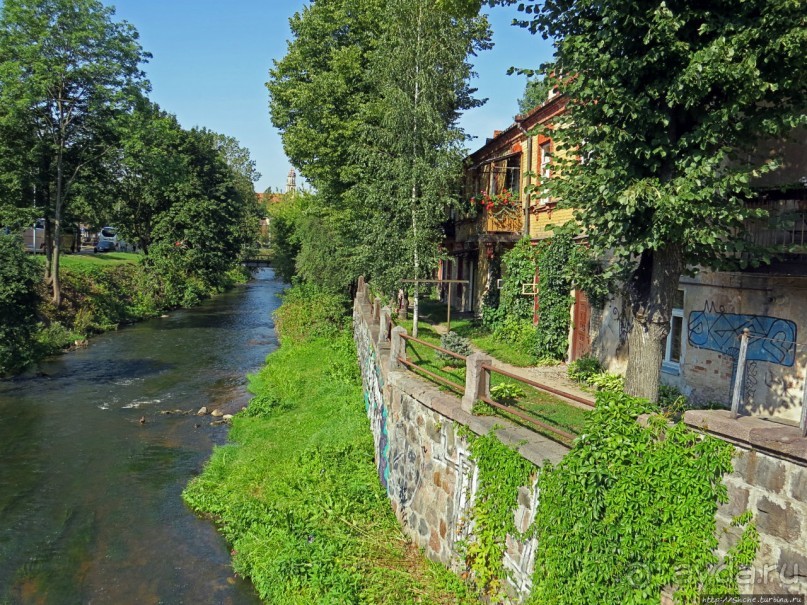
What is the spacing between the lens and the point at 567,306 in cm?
1622

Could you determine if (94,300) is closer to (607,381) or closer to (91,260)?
(91,260)

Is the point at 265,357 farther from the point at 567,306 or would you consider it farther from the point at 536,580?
the point at 536,580

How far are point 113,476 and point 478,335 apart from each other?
37.4 feet

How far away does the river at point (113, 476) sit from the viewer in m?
10.1

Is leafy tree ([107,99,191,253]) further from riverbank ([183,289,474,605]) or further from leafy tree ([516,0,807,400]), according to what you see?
leafy tree ([516,0,807,400])

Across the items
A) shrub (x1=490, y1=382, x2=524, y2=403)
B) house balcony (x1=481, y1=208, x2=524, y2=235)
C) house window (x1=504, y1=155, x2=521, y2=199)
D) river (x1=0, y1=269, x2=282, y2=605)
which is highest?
house window (x1=504, y1=155, x2=521, y2=199)

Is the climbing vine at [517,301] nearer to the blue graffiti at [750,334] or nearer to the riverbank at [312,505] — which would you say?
the riverbank at [312,505]

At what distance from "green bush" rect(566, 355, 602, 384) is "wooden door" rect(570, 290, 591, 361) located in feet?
2.36

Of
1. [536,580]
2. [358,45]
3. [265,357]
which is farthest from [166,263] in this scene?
[536,580]

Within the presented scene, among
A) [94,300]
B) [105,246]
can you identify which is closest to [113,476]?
[94,300]

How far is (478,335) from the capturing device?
65.8 ft

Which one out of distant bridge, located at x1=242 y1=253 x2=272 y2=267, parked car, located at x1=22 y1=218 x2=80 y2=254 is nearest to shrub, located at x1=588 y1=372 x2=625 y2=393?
parked car, located at x1=22 y1=218 x2=80 y2=254

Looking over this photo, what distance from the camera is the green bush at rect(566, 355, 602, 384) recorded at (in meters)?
14.0

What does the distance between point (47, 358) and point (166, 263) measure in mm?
19306
